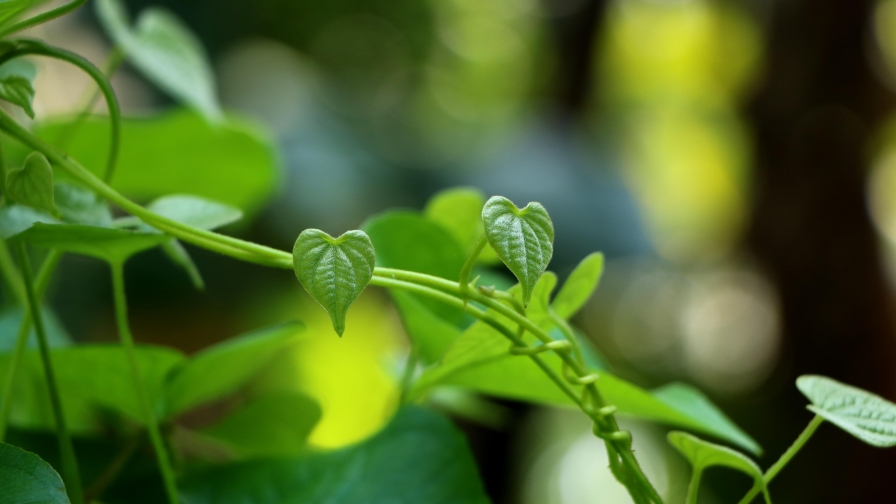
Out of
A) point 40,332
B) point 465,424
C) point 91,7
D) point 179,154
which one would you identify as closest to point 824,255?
point 465,424

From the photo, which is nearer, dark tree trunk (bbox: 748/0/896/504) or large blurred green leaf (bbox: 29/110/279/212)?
large blurred green leaf (bbox: 29/110/279/212)

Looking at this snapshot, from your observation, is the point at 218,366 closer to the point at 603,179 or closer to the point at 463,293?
the point at 463,293

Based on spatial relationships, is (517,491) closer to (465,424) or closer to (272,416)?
(465,424)

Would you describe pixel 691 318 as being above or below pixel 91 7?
below

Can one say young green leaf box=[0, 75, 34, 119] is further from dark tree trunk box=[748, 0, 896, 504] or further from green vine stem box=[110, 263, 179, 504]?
dark tree trunk box=[748, 0, 896, 504]

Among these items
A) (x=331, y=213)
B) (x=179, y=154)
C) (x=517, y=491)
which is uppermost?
(x=179, y=154)

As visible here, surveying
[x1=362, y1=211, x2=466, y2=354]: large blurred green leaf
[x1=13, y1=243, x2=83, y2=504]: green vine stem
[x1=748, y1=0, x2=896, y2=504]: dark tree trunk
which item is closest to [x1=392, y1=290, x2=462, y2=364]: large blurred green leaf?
[x1=362, y1=211, x2=466, y2=354]: large blurred green leaf

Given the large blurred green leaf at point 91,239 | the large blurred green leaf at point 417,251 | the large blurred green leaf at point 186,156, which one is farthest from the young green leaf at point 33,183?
the large blurred green leaf at point 186,156
